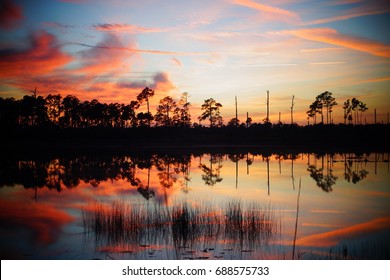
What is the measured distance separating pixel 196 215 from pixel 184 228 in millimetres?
1350

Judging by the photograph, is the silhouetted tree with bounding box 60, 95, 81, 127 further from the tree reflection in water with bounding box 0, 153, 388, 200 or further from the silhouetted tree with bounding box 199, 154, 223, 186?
the silhouetted tree with bounding box 199, 154, 223, 186

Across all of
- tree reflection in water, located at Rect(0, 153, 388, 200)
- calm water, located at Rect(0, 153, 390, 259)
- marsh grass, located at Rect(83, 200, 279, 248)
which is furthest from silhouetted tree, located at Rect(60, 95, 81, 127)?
marsh grass, located at Rect(83, 200, 279, 248)

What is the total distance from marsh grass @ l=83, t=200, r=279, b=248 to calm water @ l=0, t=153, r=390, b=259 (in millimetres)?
27

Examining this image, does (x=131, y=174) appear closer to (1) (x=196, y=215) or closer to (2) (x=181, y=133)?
(1) (x=196, y=215)

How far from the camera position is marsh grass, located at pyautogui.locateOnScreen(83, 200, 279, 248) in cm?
950

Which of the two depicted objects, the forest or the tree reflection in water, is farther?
the forest

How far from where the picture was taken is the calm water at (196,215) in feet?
29.5

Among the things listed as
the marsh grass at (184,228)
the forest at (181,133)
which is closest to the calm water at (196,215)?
the marsh grass at (184,228)

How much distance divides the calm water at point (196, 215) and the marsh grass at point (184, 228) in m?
0.03

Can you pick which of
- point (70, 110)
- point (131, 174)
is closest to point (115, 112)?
point (70, 110)

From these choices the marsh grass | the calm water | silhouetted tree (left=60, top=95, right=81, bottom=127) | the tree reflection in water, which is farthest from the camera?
silhouetted tree (left=60, top=95, right=81, bottom=127)

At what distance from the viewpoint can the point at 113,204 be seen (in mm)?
13906

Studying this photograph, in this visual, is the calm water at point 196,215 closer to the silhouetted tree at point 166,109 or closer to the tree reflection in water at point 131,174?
the tree reflection in water at point 131,174
